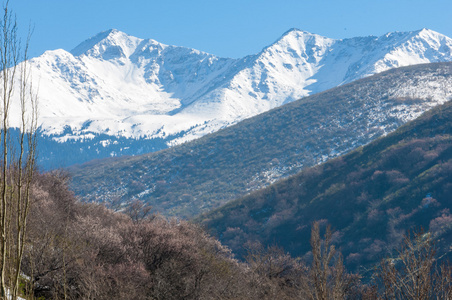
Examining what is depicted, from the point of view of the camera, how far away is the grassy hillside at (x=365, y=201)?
70812 mm

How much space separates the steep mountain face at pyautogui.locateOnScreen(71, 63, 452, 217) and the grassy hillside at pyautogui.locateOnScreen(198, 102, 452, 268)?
115ft

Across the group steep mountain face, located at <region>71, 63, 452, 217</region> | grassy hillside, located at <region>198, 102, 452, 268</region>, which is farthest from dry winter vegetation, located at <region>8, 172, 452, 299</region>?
steep mountain face, located at <region>71, 63, 452, 217</region>

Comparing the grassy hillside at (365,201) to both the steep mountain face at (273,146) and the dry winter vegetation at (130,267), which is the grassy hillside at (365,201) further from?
the dry winter vegetation at (130,267)

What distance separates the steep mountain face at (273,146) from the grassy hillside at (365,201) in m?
35.2

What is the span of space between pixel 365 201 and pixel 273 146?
83472mm

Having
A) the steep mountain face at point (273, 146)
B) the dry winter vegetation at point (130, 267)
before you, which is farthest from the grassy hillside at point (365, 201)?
the dry winter vegetation at point (130, 267)

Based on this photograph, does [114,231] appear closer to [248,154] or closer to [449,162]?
[449,162]

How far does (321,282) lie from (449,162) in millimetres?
79070

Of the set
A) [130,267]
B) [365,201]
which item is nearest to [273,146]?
[365,201]

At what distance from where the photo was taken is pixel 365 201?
271 feet

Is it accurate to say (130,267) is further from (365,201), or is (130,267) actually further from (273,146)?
(273,146)

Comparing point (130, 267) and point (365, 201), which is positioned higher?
point (130, 267)

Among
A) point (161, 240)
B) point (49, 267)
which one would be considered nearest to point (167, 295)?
point (161, 240)

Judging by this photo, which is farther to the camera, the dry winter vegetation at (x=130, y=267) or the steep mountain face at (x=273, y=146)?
the steep mountain face at (x=273, y=146)
